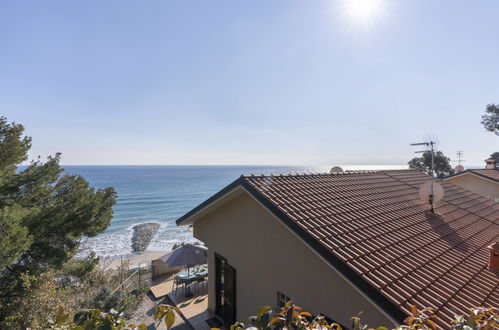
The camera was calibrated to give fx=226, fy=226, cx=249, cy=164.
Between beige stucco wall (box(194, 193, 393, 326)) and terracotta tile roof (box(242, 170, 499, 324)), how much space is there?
60 cm

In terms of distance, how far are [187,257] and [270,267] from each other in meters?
7.14

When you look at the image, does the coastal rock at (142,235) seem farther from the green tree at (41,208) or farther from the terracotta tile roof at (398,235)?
the terracotta tile roof at (398,235)

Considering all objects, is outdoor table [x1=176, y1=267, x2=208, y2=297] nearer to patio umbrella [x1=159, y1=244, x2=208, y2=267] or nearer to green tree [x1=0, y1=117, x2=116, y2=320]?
patio umbrella [x1=159, y1=244, x2=208, y2=267]

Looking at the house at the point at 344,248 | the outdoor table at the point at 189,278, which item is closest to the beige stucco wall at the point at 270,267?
the house at the point at 344,248

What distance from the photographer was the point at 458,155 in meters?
30.5

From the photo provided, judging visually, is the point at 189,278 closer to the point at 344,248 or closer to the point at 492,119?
the point at 344,248

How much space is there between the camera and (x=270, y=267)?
5703 millimetres

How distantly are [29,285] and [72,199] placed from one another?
3719 millimetres

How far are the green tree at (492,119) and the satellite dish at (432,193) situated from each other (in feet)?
87.5

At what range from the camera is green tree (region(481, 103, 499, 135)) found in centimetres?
2409

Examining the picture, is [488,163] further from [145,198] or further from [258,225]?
[145,198]

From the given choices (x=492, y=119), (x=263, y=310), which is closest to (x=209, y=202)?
Answer: (x=263, y=310)

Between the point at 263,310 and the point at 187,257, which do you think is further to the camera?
the point at 187,257

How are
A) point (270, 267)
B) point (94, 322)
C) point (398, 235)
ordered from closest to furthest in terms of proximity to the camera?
point (94, 322), point (398, 235), point (270, 267)
